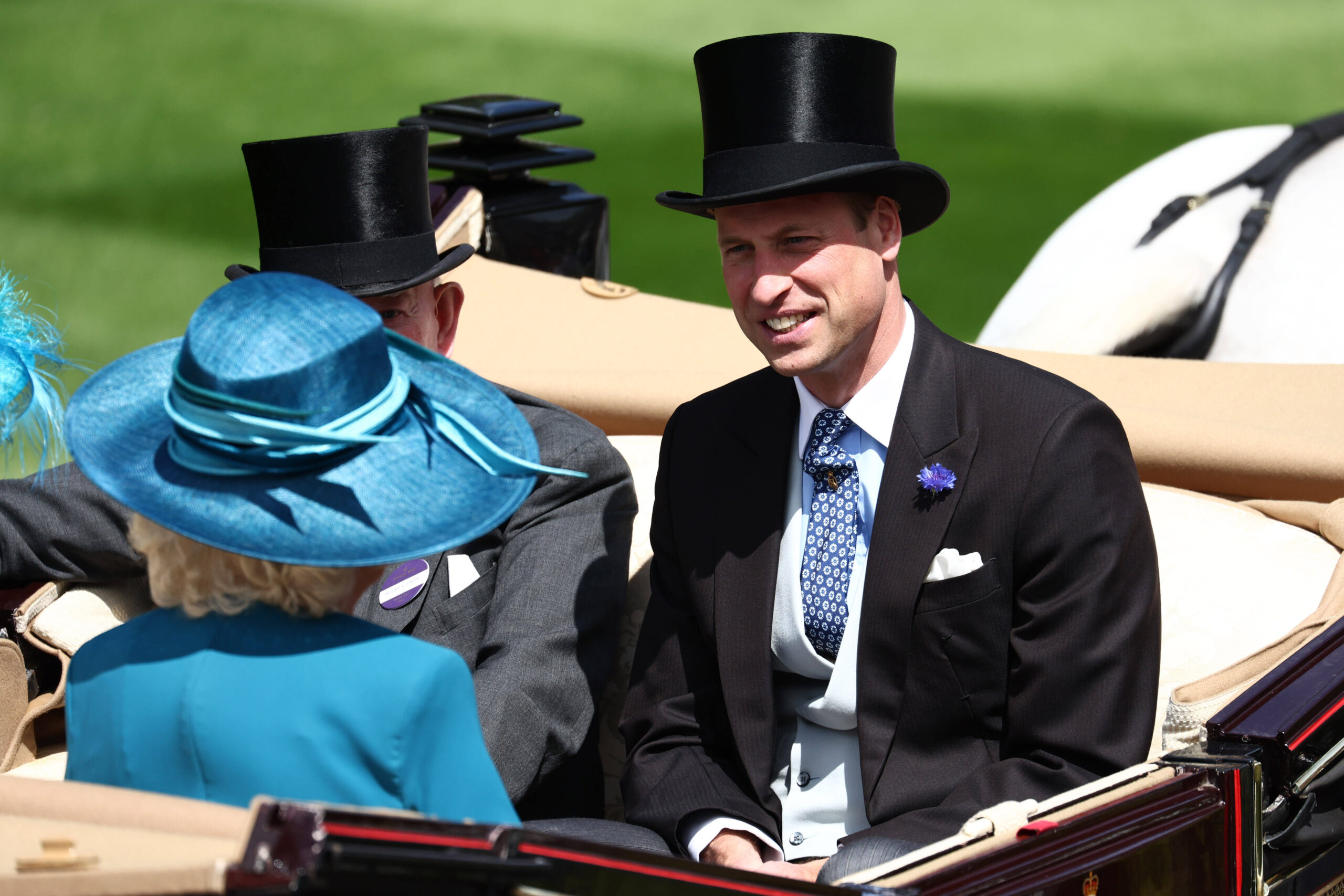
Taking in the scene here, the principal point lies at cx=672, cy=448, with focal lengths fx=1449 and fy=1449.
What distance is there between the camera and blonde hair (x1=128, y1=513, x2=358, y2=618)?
1336 mm

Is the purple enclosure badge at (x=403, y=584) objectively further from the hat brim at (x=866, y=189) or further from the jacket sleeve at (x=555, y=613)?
the hat brim at (x=866, y=189)

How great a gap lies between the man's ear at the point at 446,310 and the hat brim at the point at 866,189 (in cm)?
44

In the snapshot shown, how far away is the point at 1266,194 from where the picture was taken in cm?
406

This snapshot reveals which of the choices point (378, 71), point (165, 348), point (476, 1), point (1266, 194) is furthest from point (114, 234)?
point (165, 348)

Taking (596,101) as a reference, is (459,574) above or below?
below

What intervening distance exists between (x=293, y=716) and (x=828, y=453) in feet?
3.35

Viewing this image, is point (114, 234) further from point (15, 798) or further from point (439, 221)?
point (15, 798)

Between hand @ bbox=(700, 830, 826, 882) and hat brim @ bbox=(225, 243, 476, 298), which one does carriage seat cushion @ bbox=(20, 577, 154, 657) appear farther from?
hand @ bbox=(700, 830, 826, 882)

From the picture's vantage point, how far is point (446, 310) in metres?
2.41

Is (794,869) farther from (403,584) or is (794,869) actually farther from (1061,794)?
(403,584)

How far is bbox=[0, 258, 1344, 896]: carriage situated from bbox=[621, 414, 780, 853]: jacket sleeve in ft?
0.88

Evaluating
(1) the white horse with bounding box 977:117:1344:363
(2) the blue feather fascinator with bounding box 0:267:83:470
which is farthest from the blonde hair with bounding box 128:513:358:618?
(1) the white horse with bounding box 977:117:1344:363

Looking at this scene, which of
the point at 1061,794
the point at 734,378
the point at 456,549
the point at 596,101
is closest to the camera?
the point at 1061,794

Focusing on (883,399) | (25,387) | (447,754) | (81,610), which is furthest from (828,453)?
(81,610)
